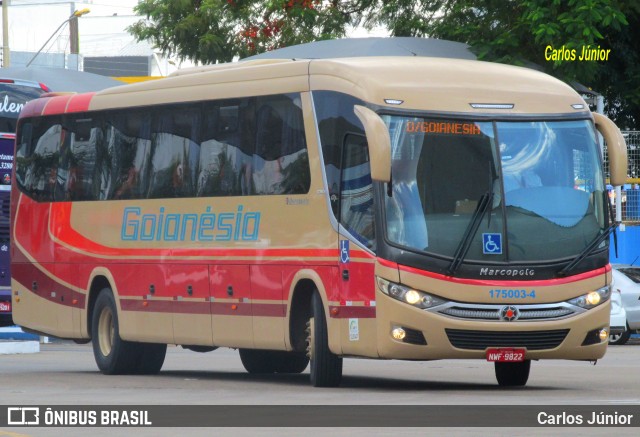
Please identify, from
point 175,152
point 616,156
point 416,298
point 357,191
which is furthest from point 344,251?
point 175,152

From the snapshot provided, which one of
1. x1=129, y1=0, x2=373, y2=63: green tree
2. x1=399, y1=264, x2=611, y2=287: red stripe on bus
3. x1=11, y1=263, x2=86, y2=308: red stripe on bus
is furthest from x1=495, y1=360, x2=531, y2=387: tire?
x1=129, y1=0, x2=373, y2=63: green tree

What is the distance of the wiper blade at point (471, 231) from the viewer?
54.9 ft

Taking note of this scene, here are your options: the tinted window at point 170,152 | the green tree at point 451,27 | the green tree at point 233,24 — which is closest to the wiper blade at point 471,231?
the tinted window at point 170,152

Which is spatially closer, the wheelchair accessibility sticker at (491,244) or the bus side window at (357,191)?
the wheelchair accessibility sticker at (491,244)

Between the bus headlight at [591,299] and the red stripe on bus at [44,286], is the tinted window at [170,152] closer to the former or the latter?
the red stripe on bus at [44,286]

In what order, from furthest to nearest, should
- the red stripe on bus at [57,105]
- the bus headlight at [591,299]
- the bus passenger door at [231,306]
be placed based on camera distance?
the red stripe on bus at [57,105], the bus passenger door at [231,306], the bus headlight at [591,299]

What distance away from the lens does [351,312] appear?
56.4 feet

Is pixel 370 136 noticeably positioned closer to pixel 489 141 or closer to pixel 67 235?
pixel 489 141

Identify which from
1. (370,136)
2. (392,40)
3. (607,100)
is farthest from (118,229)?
(607,100)

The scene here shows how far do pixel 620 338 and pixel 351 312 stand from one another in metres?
16.1

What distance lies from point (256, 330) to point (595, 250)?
3.87 meters

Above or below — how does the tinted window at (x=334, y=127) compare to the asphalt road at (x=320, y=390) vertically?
above

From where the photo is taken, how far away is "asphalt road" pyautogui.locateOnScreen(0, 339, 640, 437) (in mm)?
12805

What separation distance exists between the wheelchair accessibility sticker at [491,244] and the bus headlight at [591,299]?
892 millimetres
